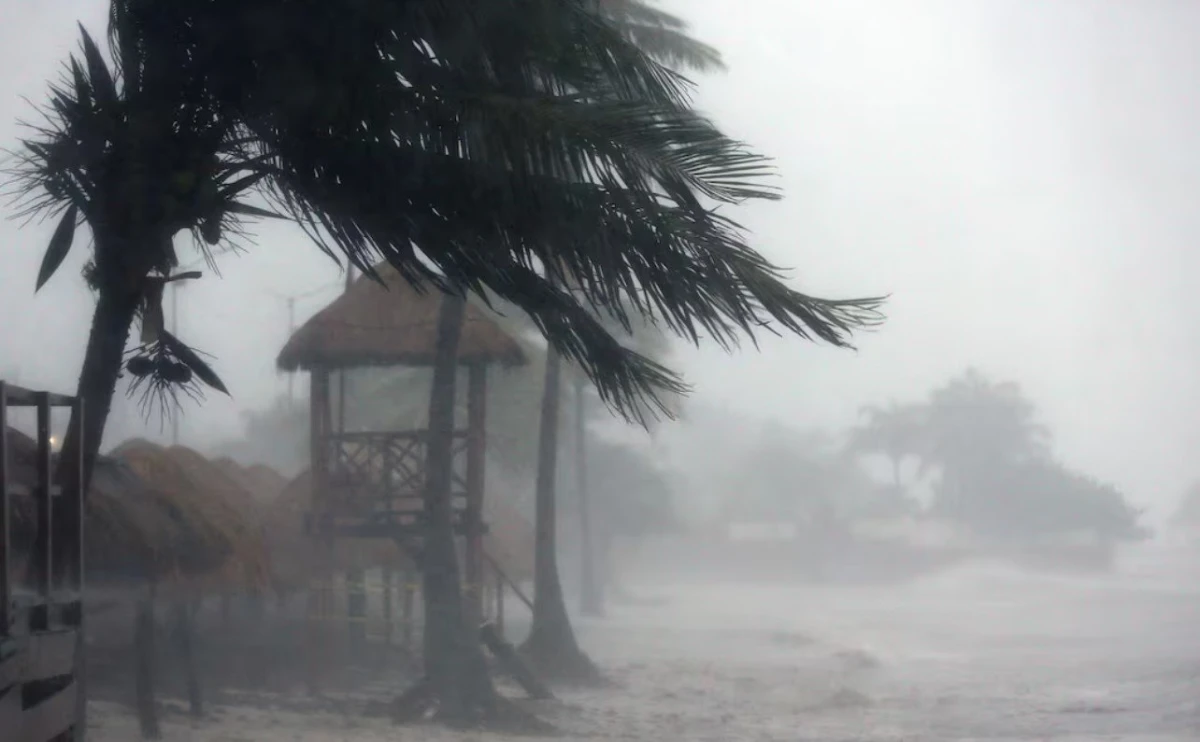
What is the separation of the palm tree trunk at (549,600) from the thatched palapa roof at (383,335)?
3255mm

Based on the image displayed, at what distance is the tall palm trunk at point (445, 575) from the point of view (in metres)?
18.2

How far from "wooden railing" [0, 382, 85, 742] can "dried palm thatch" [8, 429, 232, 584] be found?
214 inches

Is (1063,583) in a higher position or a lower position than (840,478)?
lower

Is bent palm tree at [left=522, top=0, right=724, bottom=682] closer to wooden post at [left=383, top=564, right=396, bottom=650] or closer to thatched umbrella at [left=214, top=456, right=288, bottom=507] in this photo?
wooden post at [left=383, top=564, right=396, bottom=650]

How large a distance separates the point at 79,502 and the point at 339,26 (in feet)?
8.72

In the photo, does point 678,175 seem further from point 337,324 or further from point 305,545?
point 305,545

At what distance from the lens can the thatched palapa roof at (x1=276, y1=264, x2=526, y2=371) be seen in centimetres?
2009

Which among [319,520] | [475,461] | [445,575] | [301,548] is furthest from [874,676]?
[319,520]

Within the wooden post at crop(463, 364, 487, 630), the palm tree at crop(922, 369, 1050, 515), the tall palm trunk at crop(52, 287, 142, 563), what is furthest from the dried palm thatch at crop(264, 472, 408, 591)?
the palm tree at crop(922, 369, 1050, 515)

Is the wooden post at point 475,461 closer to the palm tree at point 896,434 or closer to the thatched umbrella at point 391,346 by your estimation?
the thatched umbrella at point 391,346

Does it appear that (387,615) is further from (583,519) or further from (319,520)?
(583,519)

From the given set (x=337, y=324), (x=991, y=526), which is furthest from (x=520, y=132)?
(x=991, y=526)

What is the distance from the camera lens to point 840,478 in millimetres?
64688

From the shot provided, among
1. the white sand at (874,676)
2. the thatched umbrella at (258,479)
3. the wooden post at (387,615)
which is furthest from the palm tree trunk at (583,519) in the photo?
the wooden post at (387,615)
